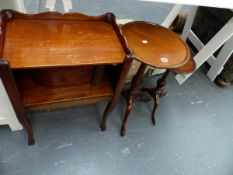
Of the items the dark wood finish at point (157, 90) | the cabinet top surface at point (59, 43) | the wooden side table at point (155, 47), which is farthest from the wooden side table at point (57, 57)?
the dark wood finish at point (157, 90)

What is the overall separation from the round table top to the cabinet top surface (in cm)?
15

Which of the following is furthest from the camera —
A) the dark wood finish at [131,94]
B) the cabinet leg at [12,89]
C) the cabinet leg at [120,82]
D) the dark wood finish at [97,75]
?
the dark wood finish at [131,94]

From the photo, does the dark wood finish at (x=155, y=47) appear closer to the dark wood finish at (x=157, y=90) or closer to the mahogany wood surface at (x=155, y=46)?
the mahogany wood surface at (x=155, y=46)

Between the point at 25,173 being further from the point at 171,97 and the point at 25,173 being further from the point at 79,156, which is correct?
the point at 171,97

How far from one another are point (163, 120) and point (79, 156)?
64 centimetres

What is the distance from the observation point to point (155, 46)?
3.56 feet

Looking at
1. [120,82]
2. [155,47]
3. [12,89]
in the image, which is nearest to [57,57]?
[12,89]

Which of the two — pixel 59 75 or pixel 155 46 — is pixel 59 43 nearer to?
pixel 59 75

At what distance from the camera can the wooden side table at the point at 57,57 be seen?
0.78 metres

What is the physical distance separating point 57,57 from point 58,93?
27 centimetres

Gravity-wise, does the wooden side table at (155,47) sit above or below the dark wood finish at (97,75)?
above

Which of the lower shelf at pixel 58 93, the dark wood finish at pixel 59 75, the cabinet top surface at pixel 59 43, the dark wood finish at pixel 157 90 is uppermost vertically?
the cabinet top surface at pixel 59 43

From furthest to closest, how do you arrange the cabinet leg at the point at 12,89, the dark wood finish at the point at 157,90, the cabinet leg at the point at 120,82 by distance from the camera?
1. the dark wood finish at the point at 157,90
2. the cabinet leg at the point at 120,82
3. the cabinet leg at the point at 12,89

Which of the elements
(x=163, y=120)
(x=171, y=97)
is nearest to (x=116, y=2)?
(x=171, y=97)
